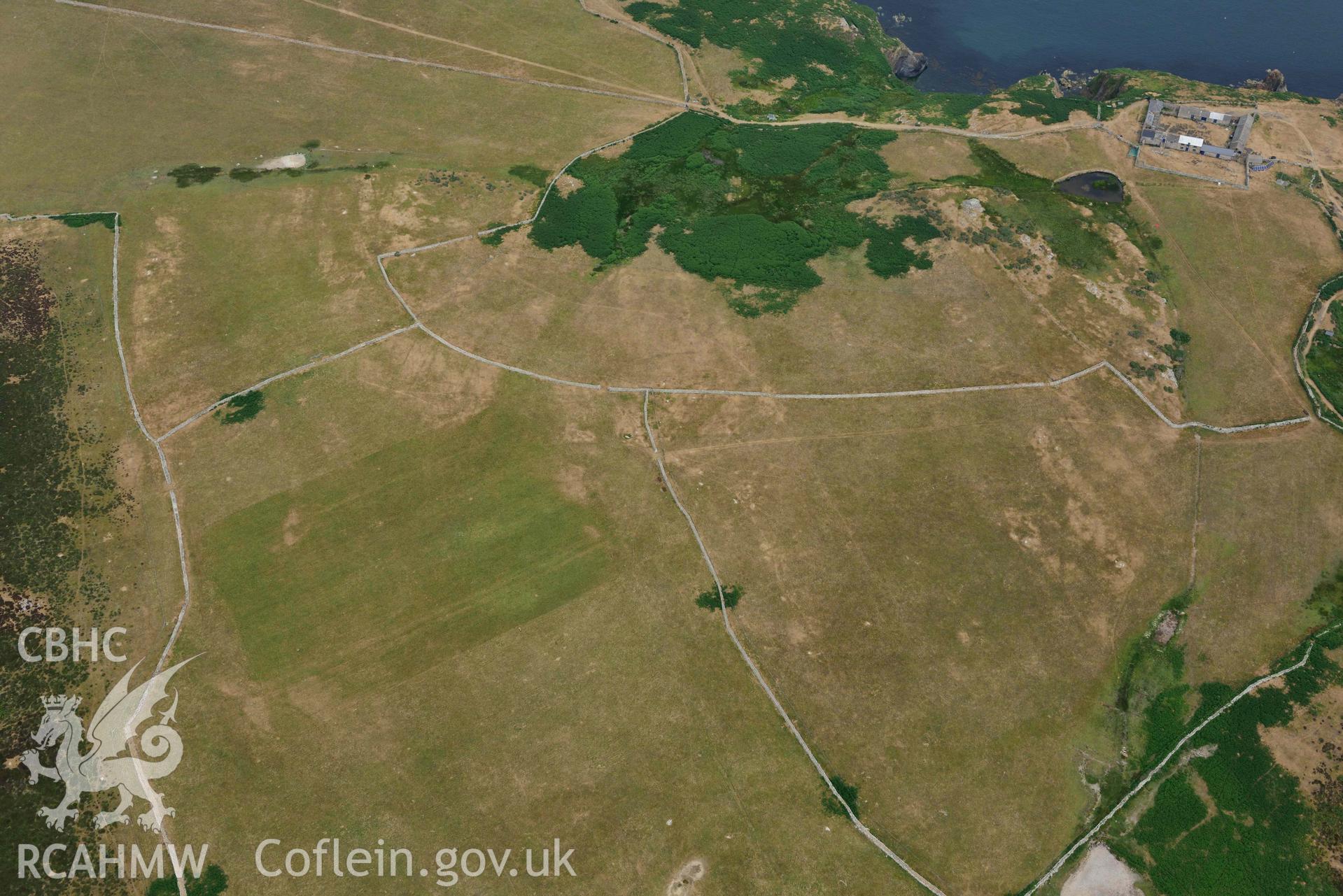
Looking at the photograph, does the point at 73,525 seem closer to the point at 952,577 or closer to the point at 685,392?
the point at 685,392

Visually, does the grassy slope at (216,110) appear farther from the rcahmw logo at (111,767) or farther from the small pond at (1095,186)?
the rcahmw logo at (111,767)

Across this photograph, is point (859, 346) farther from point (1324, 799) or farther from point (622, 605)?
point (1324, 799)

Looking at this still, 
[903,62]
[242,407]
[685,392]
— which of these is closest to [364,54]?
[242,407]

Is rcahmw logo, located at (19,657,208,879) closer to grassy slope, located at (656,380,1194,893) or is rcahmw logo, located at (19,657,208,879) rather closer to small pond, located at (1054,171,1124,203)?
grassy slope, located at (656,380,1194,893)

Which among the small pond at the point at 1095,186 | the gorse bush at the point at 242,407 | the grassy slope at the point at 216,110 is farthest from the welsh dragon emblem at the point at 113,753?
the small pond at the point at 1095,186

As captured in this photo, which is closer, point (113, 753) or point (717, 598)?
point (113, 753)

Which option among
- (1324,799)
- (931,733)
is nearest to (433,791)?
(931,733)

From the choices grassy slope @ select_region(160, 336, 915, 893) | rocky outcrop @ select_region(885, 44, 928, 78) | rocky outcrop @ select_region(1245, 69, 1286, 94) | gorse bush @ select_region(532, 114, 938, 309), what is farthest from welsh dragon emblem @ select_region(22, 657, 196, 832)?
rocky outcrop @ select_region(1245, 69, 1286, 94)
